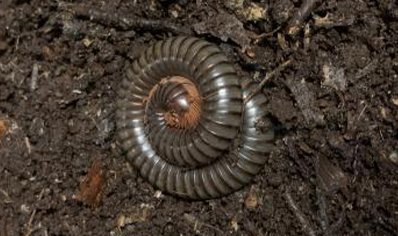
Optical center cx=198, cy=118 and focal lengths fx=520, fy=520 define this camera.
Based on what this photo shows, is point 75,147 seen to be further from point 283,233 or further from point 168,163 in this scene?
point 283,233

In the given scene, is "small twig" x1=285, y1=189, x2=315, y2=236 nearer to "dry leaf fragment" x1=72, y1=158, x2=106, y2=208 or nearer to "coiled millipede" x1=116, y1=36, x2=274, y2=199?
"coiled millipede" x1=116, y1=36, x2=274, y2=199

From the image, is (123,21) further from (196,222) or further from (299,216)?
(299,216)

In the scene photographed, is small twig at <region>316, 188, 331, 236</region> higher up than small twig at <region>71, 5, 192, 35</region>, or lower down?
lower down

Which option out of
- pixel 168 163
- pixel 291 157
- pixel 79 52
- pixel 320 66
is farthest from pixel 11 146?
pixel 320 66

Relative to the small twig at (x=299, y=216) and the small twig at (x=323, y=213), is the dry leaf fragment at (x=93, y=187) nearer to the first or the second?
the small twig at (x=299, y=216)

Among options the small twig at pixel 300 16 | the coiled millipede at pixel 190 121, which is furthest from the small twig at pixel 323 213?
the small twig at pixel 300 16

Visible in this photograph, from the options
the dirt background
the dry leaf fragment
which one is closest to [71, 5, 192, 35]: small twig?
the dirt background
